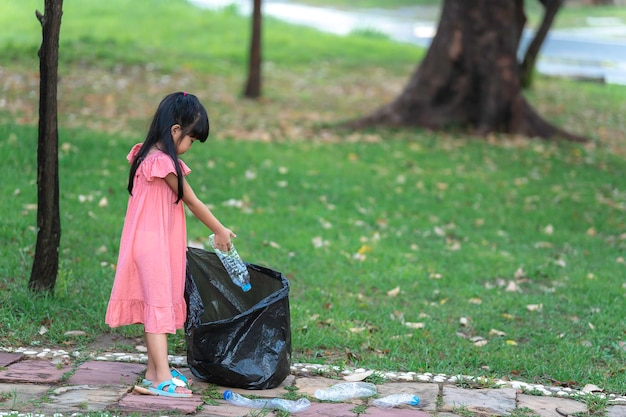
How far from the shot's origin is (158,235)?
159 inches

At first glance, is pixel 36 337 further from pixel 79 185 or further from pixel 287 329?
pixel 79 185

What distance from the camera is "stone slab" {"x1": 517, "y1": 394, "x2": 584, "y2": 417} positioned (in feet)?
13.3

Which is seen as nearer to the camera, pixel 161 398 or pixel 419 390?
pixel 161 398

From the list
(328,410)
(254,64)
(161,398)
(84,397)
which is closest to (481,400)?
(328,410)

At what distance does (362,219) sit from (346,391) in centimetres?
387

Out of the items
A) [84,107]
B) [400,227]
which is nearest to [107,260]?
[400,227]

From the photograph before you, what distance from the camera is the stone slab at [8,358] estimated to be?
169 inches

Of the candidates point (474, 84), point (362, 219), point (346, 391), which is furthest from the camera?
point (474, 84)

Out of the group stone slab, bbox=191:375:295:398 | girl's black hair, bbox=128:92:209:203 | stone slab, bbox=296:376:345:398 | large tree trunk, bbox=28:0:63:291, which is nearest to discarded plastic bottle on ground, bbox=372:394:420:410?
stone slab, bbox=296:376:345:398

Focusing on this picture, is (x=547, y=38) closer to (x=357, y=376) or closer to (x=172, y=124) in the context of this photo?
(x=357, y=376)

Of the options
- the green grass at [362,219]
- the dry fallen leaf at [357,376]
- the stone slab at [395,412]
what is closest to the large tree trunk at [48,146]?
the green grass at [362,219]

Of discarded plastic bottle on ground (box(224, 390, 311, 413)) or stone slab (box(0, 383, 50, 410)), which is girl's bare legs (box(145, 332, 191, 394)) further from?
stone slab (box(0, 383, 50, 410))

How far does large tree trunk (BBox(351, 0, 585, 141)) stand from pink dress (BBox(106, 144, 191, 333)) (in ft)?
26.9

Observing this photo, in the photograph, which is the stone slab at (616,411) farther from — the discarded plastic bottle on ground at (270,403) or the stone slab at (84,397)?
the stone slab at (84,397)
